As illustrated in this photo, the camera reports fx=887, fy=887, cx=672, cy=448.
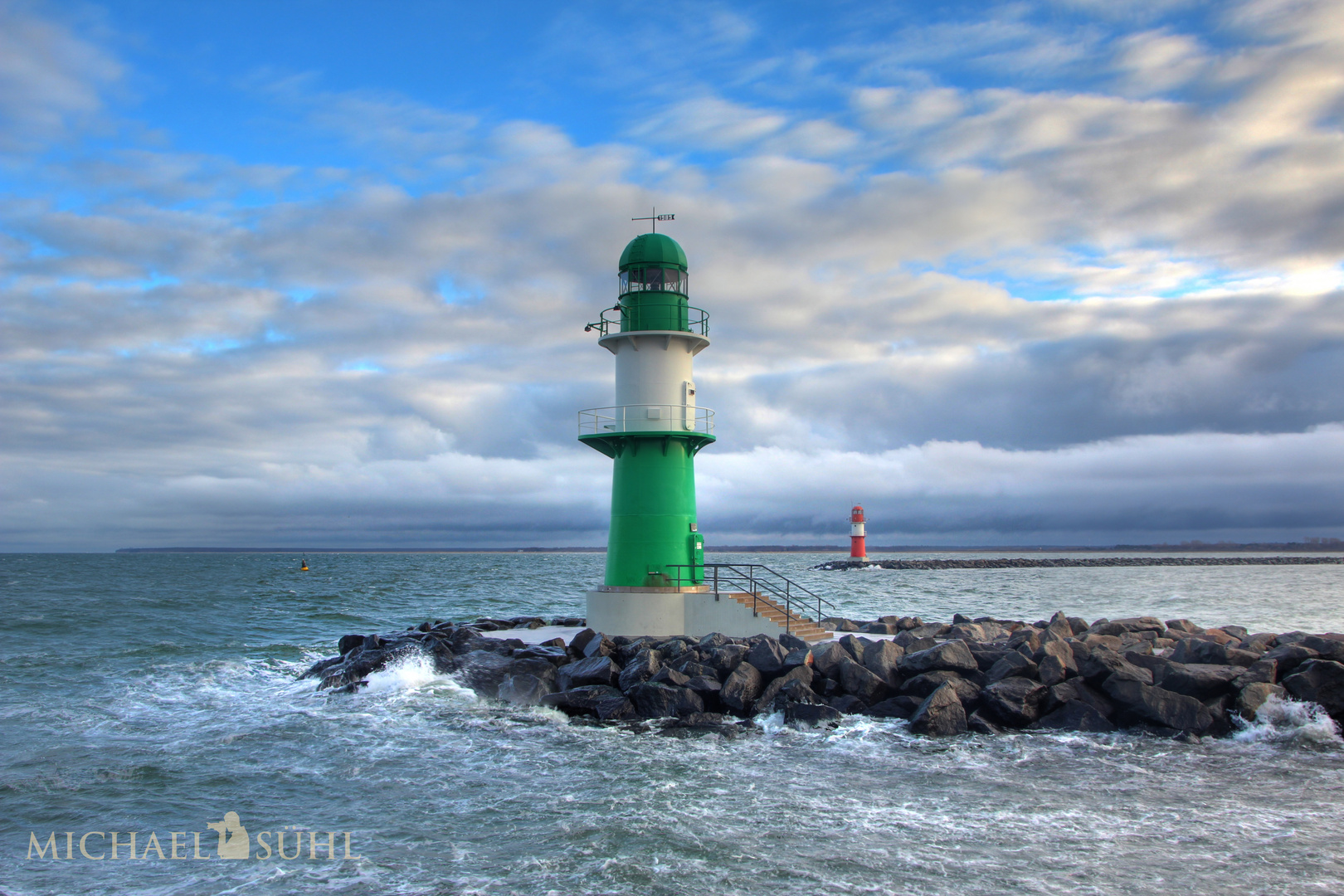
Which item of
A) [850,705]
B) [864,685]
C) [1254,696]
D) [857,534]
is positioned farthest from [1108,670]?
[857,534]

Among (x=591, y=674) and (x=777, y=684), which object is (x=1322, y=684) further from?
(x=591, y=674)

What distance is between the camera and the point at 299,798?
32.6 feet

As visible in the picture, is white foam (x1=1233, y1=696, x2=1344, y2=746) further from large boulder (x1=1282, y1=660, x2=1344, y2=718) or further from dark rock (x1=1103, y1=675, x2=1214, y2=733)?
dark rock (x1=1103, y1=675, x2=1214, y2=733)

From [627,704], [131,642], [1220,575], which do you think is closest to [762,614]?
[627,704]

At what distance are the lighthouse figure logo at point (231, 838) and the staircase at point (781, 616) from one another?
33.2 ft

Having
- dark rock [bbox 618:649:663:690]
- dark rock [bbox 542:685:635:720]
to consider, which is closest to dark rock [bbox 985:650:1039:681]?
dark rock [bbox 618:649:663:690]

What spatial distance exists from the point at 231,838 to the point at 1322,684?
1428 cm

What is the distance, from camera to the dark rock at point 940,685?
43.5 feet

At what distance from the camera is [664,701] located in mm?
13742

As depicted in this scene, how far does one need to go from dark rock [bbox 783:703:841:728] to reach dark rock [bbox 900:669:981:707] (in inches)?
52.3

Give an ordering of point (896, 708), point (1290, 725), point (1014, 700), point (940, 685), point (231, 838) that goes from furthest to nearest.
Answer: point (896, 708) → point (940, 685) → point (1014, 700) → point (1290, 725) → point (231, 838)

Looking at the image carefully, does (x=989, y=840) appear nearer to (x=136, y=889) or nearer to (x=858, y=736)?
(x=858, y=736)

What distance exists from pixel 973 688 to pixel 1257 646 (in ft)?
20.2

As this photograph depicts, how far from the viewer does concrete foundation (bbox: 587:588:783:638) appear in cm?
1736
